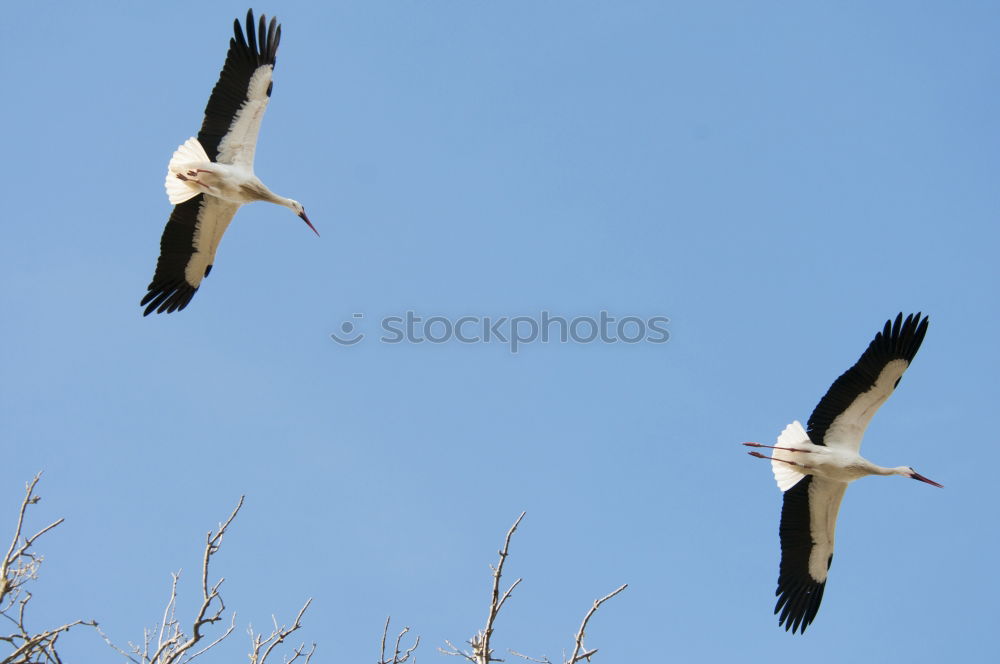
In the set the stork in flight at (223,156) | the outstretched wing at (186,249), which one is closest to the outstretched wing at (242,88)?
the stork in flight at (223,156)

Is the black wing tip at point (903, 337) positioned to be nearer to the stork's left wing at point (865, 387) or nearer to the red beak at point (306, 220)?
the stork's left wing at point (865, 387)

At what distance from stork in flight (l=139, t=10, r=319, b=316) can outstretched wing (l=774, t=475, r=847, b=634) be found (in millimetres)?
6197

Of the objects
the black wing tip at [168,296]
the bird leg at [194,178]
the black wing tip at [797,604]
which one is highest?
the bird leg at [194,178]

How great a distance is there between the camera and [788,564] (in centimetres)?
1083

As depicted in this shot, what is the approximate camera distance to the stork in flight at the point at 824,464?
10172 mm

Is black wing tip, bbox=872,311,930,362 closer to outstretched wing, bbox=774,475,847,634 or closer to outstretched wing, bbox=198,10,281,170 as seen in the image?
outstretched wing, bbox=774,475,847,634

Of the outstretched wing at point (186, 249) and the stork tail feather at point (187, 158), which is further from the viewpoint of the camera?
the outstretched wing at point (186, 249)

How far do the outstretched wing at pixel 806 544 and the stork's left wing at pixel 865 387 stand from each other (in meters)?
0.55

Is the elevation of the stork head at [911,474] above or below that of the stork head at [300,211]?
below

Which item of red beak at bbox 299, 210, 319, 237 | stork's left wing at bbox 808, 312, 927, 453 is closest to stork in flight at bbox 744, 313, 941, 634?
stork's left wing at bbox 808, 312, 927, 453

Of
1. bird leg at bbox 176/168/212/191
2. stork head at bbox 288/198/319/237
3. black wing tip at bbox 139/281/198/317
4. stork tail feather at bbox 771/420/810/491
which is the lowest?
stork tail feather at bbox 771/420/810/491

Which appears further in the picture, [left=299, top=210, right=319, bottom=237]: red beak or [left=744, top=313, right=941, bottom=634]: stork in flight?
[left=299, top=210, right=319, bottom=237]: red beak

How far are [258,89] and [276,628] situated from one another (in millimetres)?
6211

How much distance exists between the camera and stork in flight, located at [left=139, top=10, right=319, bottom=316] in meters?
10.6
